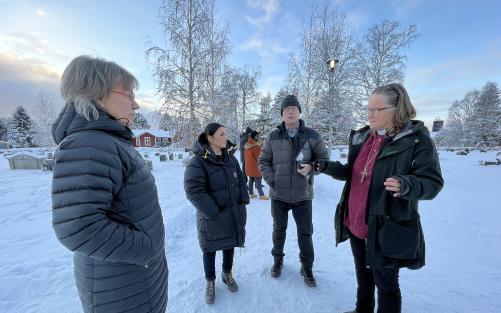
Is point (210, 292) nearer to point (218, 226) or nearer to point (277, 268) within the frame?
point (218, 226)

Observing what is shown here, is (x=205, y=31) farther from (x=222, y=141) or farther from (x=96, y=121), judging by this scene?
(x=96, y=121)

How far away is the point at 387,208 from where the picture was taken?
183 centimetres

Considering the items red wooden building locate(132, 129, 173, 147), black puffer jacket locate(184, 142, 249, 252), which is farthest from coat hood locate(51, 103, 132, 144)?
red wooden building locate(132, 129, 173, 147)

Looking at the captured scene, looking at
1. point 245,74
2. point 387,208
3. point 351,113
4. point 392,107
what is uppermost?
point 245,74

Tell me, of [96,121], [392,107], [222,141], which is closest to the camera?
[96,121]

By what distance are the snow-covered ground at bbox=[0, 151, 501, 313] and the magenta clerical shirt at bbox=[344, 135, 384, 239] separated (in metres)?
1.08

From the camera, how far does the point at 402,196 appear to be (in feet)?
5.38

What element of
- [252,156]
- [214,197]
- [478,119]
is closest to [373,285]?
[214,197]

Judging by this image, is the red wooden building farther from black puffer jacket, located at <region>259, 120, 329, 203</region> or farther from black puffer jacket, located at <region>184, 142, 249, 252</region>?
black puffer jacket, located at <region>184, 142, 249, 252</region>

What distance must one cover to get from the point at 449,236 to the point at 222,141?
16.6 feet

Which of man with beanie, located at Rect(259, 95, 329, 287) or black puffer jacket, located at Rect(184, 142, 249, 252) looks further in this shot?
man with beanie, located at Rect(259, 95, 329, 287)

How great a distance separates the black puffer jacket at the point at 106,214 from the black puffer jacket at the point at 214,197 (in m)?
1.00

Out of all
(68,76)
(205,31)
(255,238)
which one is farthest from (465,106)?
(68,76)

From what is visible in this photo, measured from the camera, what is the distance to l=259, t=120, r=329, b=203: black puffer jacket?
9.84ft
